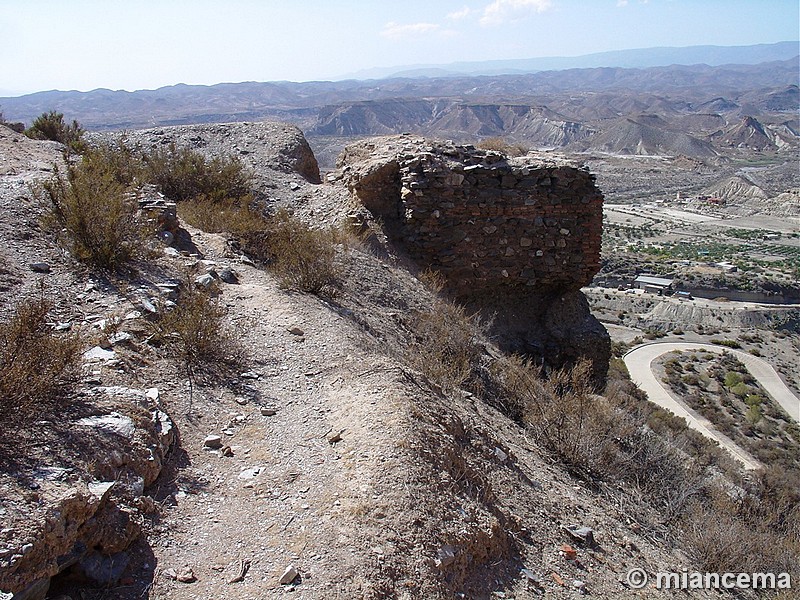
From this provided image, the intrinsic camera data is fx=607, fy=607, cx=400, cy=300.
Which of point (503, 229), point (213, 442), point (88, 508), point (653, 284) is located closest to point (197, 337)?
point (213, 442)

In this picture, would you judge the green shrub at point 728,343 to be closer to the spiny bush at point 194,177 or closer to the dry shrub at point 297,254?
the spiny bush at point 194,177

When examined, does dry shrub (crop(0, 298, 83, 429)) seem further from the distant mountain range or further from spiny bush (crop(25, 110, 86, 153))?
the distant mountain range

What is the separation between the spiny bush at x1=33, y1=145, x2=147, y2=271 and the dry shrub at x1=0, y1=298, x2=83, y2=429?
174 centimetres

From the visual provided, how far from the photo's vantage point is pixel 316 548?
317 centimetres

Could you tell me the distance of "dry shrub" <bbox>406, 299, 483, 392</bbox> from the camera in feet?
19.1

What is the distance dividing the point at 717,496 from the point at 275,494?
4.71 metres

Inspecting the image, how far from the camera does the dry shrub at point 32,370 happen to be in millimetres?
3258

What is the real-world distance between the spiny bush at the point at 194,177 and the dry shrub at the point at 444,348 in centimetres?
450

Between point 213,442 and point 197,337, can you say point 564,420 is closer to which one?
point 213,442

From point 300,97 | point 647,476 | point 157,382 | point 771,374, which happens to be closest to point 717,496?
point 647,476

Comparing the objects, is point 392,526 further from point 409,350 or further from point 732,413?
point 732,413

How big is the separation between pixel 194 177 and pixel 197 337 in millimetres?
6342

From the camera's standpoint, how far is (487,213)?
966 cm

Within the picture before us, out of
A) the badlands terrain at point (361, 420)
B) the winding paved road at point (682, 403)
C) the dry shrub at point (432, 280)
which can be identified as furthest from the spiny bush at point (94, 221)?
the winding paved road at point (682, 403)
